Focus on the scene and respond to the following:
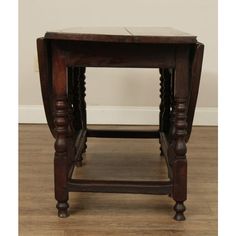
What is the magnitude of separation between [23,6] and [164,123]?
1.29m

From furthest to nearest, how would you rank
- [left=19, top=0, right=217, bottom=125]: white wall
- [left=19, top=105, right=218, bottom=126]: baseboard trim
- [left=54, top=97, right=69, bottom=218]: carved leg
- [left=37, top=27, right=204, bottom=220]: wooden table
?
[left=19, top=105, right=218, bottom=126]: baseboard trim, [left=19, top=0, right=217, bottom=125]: white wall, [left=54, top=97, right=69, bottom=218]: carved leg, [left=37, top=27, right=204, bottom=220]: wooden table

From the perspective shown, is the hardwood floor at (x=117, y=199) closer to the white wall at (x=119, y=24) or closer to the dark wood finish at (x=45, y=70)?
the dark wood finish at (x=45, y=70)

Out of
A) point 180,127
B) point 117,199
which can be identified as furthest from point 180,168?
point 117,199

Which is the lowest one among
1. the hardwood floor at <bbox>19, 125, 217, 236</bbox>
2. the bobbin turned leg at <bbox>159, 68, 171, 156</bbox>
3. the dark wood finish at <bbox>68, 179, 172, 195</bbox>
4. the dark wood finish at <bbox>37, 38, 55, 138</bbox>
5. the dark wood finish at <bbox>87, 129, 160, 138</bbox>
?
the hardwood floor at <bbox>19, 125, 217, 236</bbox>

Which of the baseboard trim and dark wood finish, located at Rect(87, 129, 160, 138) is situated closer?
dark wood finish, located at Rect(87, 129, 160, 138)

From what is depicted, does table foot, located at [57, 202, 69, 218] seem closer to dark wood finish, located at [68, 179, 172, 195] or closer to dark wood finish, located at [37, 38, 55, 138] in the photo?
dark wood finish, located at [68, 179, 172, 195]

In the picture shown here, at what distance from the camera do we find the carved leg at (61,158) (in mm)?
1303

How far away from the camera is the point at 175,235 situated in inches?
47.8

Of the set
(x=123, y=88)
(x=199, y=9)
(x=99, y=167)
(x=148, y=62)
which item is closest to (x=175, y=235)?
(x=148, y=62)

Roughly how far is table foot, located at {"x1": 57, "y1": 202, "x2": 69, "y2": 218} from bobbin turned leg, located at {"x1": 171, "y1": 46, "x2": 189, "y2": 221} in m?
0.35

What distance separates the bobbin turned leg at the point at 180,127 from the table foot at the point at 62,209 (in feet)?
1.16

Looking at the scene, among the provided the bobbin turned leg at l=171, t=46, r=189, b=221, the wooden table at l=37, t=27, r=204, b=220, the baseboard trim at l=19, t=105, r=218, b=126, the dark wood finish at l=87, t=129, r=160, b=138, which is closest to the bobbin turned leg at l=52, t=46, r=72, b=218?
the wooden table at l=37, t=27, r=204, b=220

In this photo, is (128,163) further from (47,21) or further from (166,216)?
(47,21)

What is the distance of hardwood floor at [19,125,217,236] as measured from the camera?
1259 millimetres
